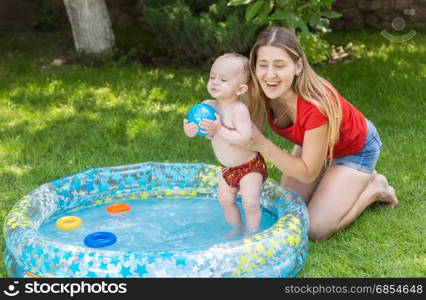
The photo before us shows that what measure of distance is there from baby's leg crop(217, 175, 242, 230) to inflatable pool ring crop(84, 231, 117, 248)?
2.07 feet

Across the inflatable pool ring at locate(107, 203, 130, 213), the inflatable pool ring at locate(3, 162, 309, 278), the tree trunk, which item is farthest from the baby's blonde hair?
the tree trunk

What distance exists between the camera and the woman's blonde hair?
314 centimetres

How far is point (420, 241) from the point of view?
11.2 feet

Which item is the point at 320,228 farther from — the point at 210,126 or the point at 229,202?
the point at 210,126

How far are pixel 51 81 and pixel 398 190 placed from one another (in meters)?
4.09

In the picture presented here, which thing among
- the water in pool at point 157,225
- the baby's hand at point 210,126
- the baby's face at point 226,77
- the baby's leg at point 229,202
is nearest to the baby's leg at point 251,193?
the baby's leg at point 229,202

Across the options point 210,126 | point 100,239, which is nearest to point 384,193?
point 210,126

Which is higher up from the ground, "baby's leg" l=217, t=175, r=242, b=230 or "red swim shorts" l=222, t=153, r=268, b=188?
"red swim shorts" l=222, t=153, r=268, b=188

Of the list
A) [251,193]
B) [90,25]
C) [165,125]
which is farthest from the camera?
[90,25]

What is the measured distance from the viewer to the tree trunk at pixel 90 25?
708cm

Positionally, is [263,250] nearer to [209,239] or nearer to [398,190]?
[209,239]

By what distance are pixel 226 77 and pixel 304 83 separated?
42cm

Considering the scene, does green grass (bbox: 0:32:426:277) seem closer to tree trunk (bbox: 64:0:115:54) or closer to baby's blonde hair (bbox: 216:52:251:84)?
tree trunk (bbox: 64:0:115:54)

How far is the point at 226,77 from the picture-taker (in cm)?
315
